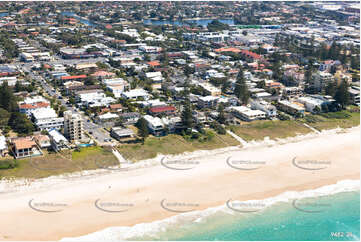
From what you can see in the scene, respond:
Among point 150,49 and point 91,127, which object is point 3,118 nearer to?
point 91,127

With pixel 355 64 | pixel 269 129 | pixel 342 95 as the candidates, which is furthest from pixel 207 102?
pixel 355 64

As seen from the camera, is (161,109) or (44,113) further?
(161,109)

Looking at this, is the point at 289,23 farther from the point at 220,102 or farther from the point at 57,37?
the point at 220,102

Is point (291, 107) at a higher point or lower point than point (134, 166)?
higher

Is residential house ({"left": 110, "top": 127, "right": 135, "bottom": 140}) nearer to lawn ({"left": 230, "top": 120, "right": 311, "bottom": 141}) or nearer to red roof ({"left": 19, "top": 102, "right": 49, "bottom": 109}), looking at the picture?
red roof ({"left": 19, "top": 102, "right": 49, "bottom": 109})

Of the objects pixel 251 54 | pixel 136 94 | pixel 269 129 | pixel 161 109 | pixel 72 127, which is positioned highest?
pixel 251 54

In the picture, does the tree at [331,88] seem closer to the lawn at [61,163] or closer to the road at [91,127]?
the road at [91,127]

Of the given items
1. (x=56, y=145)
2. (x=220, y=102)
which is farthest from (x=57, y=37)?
(x=56, y=145)
